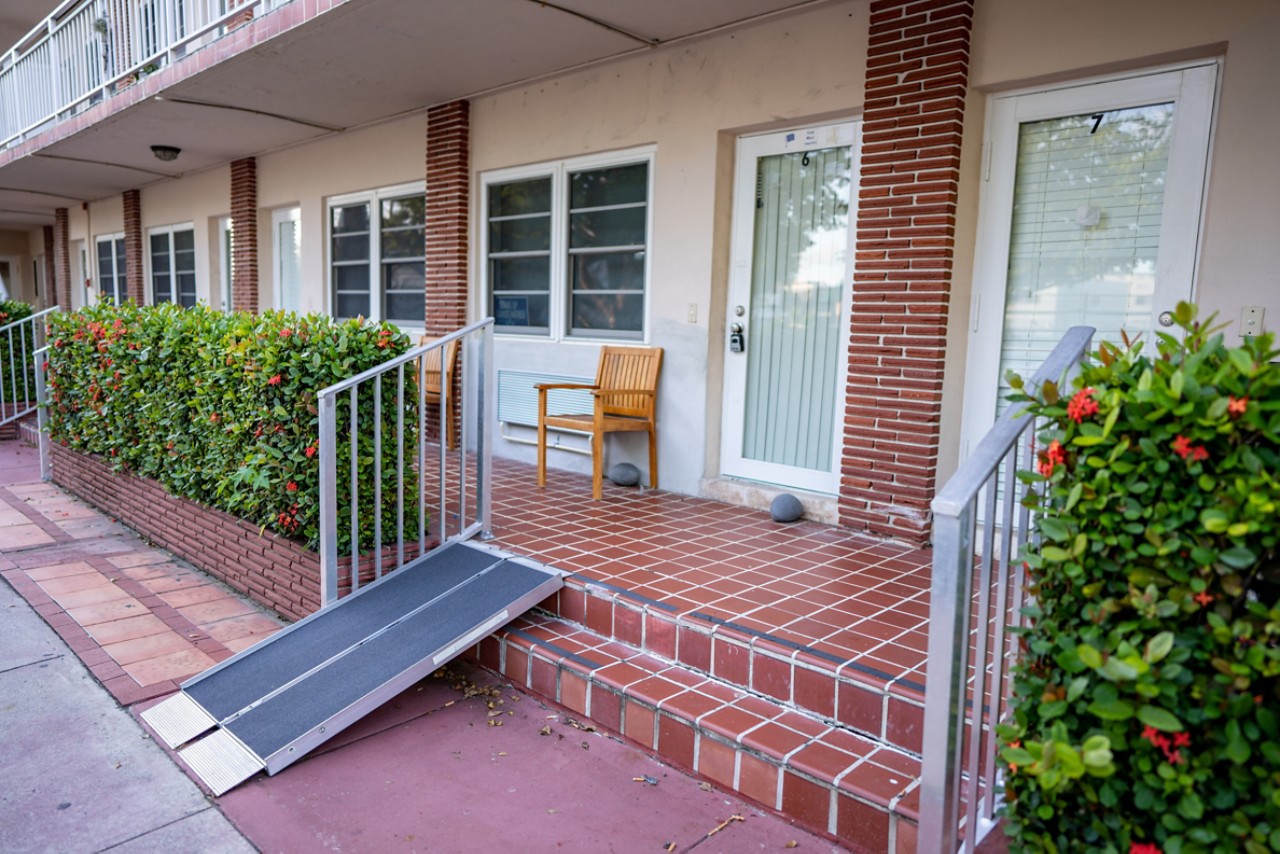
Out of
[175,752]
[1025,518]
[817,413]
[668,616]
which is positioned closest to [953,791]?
[1025,518]

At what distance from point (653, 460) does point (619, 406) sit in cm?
38

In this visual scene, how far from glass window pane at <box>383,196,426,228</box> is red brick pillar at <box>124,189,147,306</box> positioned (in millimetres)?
5692

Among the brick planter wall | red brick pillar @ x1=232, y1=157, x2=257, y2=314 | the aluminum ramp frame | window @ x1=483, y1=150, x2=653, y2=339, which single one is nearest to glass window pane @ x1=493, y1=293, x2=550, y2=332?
window @ x1=483, y1=150, x2=653, y2=339

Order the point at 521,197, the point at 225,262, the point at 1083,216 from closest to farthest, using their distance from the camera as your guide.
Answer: the point at 1083,216 → the point at 521,197 → the point at 225,262

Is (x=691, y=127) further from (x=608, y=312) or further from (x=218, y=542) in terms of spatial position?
(x=218, y=542)

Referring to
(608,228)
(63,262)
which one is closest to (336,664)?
(608,228)

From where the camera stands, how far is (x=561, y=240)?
5668 mm

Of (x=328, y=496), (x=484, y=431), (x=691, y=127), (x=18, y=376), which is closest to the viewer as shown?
(x=328, y=496)

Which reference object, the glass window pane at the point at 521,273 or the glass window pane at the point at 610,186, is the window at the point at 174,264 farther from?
the glass window pane at the point at 610,186

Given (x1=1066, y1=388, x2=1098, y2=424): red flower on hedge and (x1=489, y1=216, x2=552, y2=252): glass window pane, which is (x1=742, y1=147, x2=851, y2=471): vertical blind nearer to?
(x1=489, y1=216, x2=552, y2=252): glass window pane

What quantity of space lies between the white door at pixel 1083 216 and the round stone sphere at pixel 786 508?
895mm

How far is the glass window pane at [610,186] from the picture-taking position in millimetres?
5227

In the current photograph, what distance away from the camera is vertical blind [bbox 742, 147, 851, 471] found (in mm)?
4391

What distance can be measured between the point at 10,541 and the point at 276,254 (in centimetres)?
457
